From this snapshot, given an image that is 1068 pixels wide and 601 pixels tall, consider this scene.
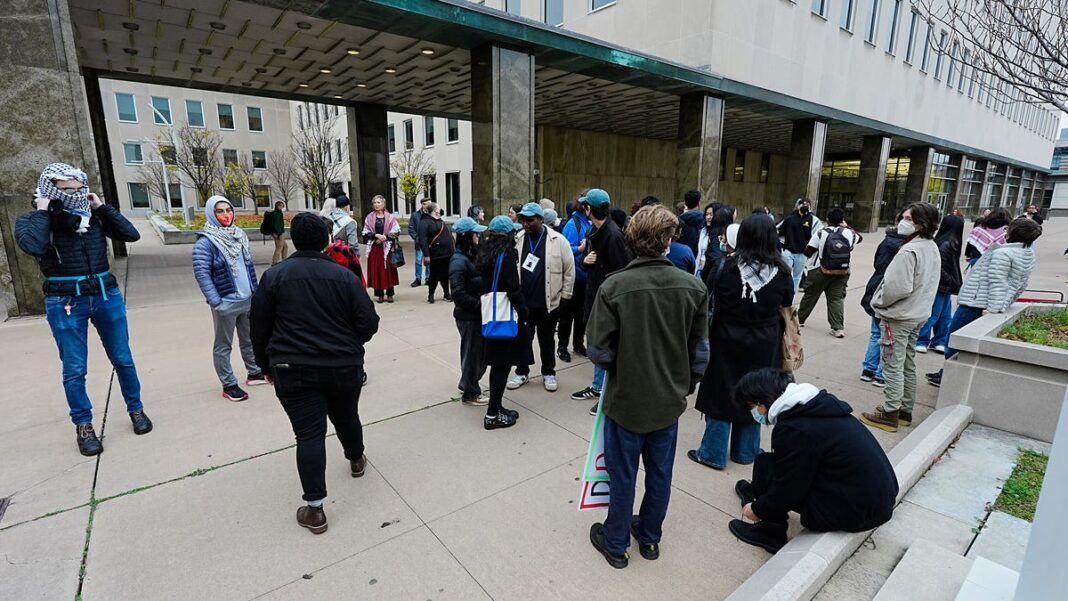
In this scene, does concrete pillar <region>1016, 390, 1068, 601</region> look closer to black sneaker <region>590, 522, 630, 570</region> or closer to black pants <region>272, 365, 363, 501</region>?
black sneaker <region>590, 522, 630, 570</region>

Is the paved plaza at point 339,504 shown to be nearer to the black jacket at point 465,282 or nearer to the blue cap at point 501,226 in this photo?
the black jacket at point 465,282

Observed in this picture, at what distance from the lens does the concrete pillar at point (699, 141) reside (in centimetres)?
1479

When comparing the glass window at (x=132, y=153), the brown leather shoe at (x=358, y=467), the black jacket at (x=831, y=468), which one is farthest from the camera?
the glass window at (x=132, y=153)

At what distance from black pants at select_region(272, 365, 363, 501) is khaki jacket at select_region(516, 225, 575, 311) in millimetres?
2173

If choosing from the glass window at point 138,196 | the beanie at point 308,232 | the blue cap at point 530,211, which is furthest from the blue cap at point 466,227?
the glass window at point 138,196

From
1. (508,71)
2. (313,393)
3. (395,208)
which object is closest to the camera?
(313,393)

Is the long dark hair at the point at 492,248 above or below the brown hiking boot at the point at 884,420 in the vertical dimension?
above

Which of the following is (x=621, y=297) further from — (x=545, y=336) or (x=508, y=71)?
(x=508, y=71)

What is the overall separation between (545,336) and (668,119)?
18.7m

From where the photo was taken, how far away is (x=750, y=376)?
2.69 meters

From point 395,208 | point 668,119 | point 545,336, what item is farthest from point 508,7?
point 545,336

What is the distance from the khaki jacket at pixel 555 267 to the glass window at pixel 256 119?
47.1 meters

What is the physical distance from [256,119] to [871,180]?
45.0 meters

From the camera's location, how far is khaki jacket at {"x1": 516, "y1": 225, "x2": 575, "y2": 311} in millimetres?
4742
